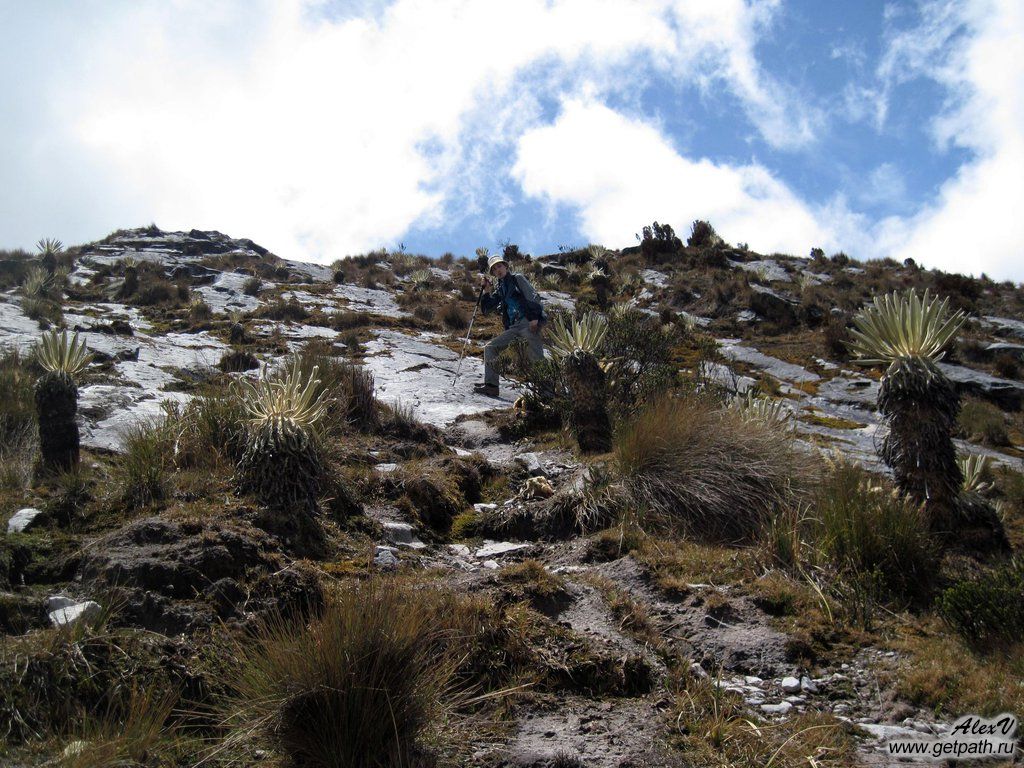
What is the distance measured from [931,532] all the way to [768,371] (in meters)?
9.45

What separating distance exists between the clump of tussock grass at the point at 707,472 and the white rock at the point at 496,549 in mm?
955

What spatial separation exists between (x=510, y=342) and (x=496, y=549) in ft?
17.8

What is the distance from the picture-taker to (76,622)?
300 cm

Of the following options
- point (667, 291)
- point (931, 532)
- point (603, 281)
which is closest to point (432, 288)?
point (603, 281)

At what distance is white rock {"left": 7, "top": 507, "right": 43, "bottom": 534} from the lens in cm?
406

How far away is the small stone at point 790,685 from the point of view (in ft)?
11.1

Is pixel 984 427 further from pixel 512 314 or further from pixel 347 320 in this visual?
pixel 347 320

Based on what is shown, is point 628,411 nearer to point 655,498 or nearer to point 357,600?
point 655,498

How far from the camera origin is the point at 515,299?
1025 centimetres

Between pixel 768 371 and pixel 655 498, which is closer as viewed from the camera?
pixel 655 498

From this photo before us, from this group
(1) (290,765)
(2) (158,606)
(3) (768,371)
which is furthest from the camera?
(3) (768,371)

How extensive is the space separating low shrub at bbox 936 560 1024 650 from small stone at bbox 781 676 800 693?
90cm

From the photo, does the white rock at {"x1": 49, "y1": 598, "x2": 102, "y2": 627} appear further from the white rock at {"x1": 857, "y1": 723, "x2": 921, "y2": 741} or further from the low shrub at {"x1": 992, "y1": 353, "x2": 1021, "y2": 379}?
the low shrub at {"x1": 992, "y1": 353, "x2": 1021, "y2": 379}

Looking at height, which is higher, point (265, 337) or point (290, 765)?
point (265, 337)
